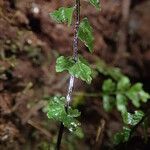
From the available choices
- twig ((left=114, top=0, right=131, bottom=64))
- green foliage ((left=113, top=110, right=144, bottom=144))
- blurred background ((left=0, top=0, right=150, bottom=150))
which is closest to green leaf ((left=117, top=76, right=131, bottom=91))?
blurred background ((left=0, top=0, right=150, bottom=150))

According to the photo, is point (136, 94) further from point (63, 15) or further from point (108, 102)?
point (63, 15)

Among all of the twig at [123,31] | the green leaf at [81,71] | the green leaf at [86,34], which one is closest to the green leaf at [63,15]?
the green leaf at [86,34]

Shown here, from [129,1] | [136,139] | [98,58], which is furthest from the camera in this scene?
[129,1]

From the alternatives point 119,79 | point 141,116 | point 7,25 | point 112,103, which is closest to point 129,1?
point 119,79

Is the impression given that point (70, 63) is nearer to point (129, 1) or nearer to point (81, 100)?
point (81, 100)

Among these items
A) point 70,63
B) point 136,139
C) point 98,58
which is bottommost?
point 136,139

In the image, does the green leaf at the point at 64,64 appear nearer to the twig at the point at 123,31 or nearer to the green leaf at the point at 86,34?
the green leaf at the point at 86,34
